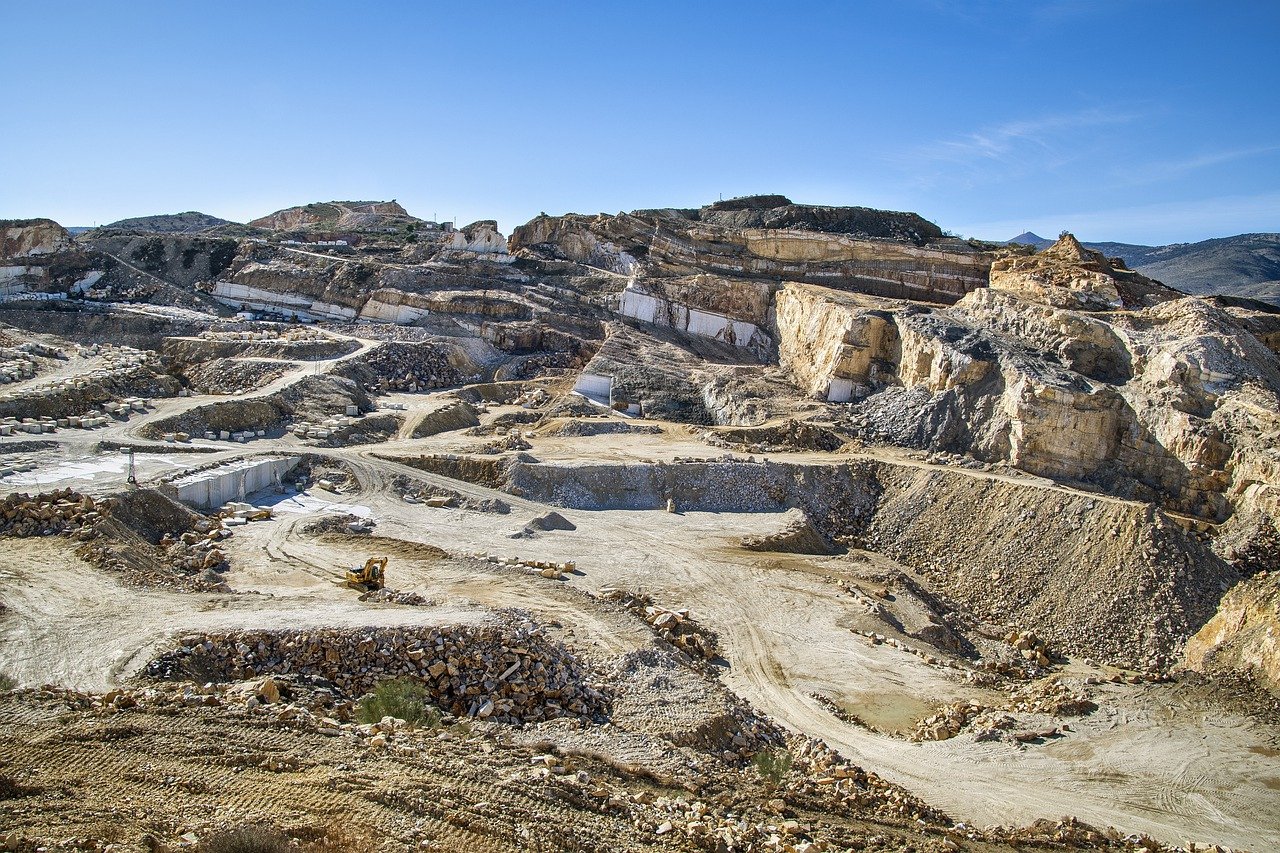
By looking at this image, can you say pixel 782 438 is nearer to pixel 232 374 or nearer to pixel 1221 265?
pixel 232 374

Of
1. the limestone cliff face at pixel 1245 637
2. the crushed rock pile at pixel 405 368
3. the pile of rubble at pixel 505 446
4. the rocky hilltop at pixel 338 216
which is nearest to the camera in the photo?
the limestone cliff face at pixel 1245 637

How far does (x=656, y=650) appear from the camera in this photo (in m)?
13.4

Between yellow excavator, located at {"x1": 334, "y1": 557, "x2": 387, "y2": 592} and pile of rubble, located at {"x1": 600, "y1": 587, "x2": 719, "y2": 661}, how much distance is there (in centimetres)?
436

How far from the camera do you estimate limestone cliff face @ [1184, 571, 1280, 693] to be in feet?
50.2

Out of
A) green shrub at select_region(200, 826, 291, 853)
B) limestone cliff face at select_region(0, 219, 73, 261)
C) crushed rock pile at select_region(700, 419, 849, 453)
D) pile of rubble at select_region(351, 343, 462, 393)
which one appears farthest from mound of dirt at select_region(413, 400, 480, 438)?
limestone cliff face at select_region(0, 219, 73, 261)

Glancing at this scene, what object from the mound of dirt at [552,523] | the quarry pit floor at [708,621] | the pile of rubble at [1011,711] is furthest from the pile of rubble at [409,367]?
the pile of rubble at [1011,711]

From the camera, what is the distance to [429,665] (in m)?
11.5

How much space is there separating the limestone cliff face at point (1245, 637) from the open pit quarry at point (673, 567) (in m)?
0.08

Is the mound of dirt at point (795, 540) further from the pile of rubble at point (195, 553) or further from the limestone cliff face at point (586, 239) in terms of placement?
the limestone cliff face at point (586, 239)

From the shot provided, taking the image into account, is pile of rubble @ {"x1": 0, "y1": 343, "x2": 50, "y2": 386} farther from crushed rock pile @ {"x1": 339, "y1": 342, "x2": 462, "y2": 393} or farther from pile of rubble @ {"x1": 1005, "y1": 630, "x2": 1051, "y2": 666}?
pile of rubble @ {"x1": 1005, "y1": 630, "x2": 1051, "y2": 666}

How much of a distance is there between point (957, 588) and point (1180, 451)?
709 cm

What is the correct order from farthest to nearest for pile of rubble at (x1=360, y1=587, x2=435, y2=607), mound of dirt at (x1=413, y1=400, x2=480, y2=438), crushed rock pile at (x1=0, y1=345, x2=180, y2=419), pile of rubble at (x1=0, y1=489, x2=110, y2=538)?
mound of dirt at (x1=413, y1=400, x2=480, y2=438), crushed rock pile at (x1=0, y1=345, x2=180, y2=419), pile of rubble at (x1=0, y1=489, x2=110, y2=538), pile of rubble at (x1=360, y1=587, x2=435, y2=607)

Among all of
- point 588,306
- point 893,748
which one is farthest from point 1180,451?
point 588,306

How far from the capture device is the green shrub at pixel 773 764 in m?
10.4
